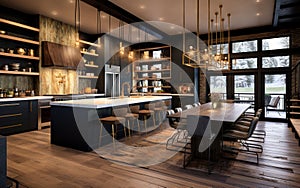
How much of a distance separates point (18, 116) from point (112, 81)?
3941 millimetres

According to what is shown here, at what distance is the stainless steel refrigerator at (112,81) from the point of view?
8.35m

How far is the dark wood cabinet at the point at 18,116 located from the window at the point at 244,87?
7.09m

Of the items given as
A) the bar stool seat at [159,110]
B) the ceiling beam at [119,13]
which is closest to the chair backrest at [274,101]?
the bar stool seat at [159,110]

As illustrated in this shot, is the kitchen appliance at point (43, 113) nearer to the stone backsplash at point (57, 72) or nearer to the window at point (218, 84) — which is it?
the stone backsplash at point (57, 72)

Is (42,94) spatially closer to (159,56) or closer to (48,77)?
(48,77)

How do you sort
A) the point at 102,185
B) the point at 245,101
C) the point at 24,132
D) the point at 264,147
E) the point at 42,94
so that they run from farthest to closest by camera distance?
the point at 245,101, the point at 42,94, the point at 24,132, the point at 264,147, the point at 102,185

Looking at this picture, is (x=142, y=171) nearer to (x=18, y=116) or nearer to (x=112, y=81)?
(x=18, y=116)

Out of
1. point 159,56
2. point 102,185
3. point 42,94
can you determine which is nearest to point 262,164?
point 102,185

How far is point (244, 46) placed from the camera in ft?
25.7

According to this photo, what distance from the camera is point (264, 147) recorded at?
4199 mm

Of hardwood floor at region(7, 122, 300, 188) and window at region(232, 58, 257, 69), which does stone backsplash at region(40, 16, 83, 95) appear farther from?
window at region(232, 58, 257, 69)

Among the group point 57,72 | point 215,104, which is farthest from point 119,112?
point 57,72

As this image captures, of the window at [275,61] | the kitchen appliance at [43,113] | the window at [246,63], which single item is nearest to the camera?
the kitchen appliance at [43,113]

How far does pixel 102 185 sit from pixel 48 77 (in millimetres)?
5172
